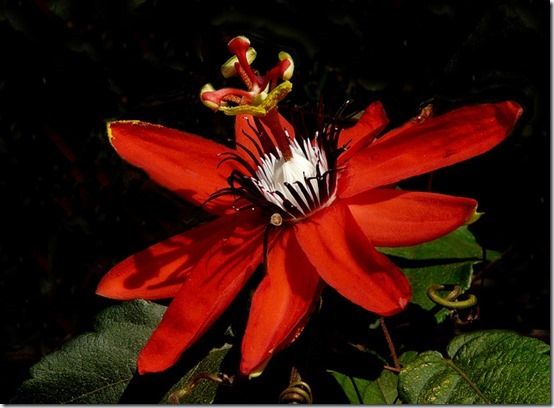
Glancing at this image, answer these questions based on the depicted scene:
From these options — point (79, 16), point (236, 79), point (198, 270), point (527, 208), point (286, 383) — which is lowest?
point (527, 208)

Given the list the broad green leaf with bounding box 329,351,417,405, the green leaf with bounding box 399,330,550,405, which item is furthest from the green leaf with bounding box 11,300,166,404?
the green leaf with bounding box 399,330,550,405

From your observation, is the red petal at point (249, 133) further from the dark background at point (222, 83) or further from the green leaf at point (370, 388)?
the green leaf at point (370, 388)

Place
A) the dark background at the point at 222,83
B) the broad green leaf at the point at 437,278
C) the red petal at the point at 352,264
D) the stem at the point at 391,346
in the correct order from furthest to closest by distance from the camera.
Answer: the dark background at the point at 222,83, the broad green leaf at the point at 437,278, the stem at the point at 391,346, the red petal at the point at 352,264

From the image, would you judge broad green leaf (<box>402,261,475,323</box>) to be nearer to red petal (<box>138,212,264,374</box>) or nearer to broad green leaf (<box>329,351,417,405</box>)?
broad green leaf (<box>329,351,417,405</box>)

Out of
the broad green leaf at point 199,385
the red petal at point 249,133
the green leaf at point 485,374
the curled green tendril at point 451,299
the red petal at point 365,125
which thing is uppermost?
the red petal at point 249,133

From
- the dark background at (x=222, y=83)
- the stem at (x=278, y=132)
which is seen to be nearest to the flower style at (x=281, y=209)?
the stem at (x=278, y=132)

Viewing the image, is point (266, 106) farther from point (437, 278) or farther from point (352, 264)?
point (437, 278)

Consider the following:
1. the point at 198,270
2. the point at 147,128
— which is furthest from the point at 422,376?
the point at 147,128

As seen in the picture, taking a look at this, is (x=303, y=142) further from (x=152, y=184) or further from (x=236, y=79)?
(x=152, y=184)
